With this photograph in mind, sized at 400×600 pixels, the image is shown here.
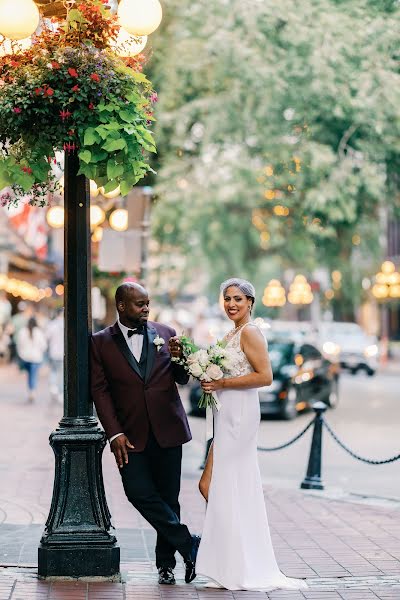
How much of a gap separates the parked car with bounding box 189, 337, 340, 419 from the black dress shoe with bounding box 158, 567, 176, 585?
41.5 feet

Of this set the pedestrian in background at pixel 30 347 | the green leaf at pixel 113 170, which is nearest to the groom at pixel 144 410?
the green leaf at pixel 113 170

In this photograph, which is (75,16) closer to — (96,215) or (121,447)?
(121,447)

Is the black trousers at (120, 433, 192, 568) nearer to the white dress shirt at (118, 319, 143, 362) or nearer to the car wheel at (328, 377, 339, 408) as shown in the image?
the white dress shirt at (118, 319, 143, 362)

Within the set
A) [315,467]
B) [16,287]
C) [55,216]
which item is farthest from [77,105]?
[16,287]

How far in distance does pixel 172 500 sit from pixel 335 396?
16.9m

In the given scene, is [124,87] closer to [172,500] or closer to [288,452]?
[172,500]

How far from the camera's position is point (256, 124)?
66.2ft

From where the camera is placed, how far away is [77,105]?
676 cm

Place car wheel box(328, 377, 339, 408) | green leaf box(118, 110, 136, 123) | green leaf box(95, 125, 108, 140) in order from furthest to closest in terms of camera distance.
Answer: car wheel box(328, 377, 339, 408)
green leaf box(118, 110, 136, 123)
green leaf box(95, 125, 108, 140)

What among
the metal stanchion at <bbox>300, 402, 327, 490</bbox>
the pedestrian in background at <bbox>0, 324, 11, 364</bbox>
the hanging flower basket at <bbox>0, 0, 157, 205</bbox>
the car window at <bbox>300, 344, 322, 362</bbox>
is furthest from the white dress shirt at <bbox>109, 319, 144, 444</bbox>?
the pedestrian in background at <bbox>0, 324, 11, 364</bbox>

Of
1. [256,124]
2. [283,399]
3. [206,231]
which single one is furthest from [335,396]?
[206,231]

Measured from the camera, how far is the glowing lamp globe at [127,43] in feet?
23.5

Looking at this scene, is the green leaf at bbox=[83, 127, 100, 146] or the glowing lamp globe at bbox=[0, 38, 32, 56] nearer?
the green leaf at bbox=[83, 127, 100, 146]

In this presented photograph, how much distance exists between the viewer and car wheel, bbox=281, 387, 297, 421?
2034 cm
